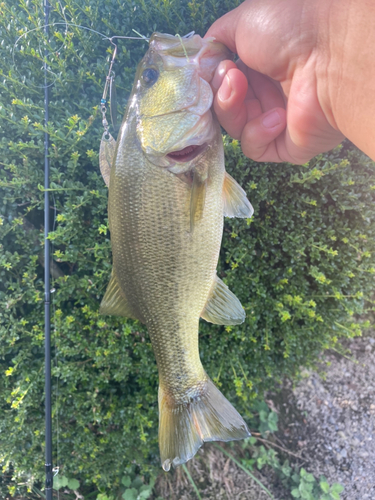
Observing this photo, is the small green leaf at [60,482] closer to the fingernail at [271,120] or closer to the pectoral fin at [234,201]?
the pectoral fin at [234,201]

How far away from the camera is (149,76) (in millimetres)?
1280

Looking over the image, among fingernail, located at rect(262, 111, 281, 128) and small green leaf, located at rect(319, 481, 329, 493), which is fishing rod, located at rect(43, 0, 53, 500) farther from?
small green leaf, located at rect(319, 481, 329, 493)

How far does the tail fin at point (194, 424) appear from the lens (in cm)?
135

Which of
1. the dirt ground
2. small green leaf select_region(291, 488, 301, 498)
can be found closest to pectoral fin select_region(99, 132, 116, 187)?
the dirt ground

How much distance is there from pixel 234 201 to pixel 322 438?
2.62m

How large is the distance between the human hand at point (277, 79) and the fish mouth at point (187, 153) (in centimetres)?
18

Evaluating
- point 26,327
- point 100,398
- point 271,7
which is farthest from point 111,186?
point 100,398

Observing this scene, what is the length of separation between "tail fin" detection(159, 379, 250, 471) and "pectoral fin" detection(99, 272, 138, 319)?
47cm

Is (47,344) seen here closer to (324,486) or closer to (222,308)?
(222,308)

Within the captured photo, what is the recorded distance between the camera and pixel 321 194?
2072 mm

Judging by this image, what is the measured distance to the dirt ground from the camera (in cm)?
255

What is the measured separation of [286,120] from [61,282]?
1712 millimetres

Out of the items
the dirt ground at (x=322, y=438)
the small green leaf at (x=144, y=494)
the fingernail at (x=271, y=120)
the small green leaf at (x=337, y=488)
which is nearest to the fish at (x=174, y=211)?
the fingernail at (x=271, y=120)

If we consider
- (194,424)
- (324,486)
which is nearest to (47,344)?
(194,424)
